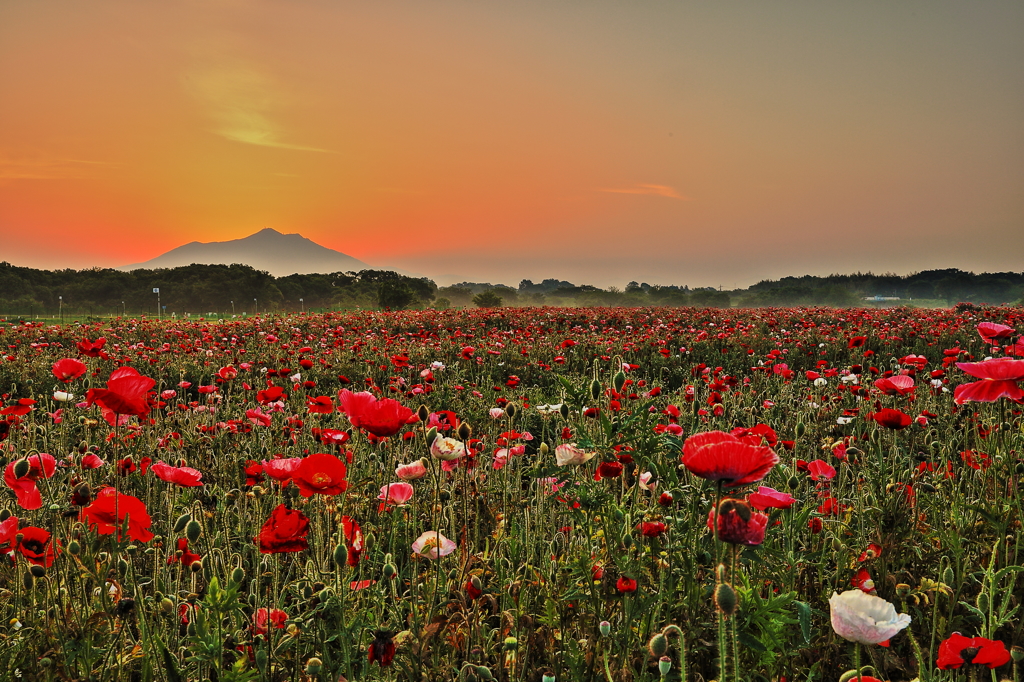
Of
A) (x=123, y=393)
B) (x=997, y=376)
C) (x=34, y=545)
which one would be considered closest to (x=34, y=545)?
(x=34, y=545)

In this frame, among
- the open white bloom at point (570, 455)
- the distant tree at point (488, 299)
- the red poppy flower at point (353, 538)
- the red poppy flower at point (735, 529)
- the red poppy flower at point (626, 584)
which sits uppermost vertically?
the distant tree at point (488, 299)

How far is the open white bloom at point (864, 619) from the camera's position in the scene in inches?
37.2

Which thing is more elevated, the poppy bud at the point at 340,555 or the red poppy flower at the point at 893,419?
the red poppy flower at the point at 893,419

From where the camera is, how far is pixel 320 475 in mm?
1441

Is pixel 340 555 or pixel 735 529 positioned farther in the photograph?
pixel 340 555

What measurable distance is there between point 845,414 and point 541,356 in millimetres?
4378

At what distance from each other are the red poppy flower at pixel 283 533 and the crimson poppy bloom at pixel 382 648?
0.87 feet

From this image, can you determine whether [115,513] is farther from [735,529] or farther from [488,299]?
[488,299]

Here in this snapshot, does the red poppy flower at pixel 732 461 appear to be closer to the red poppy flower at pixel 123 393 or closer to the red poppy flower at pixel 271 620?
the red poppy flower at pixel 271 620

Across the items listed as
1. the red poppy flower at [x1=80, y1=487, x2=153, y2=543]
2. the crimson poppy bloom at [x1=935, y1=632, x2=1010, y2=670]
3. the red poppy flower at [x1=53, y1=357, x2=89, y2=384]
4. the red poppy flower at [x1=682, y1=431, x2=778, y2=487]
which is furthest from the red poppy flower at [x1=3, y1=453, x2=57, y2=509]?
the crimson poppy bloom at [x1=935, y1=632, x2=1010, y2=670]

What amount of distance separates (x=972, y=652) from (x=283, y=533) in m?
1.50

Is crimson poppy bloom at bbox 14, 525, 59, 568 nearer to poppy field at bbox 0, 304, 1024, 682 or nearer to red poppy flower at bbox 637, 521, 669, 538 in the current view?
poppy field at bbox 0, 304, 1024, 682

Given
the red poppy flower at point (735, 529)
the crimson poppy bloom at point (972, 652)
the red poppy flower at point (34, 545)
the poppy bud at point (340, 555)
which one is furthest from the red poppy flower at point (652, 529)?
the red poppy flower at point (34, 545)

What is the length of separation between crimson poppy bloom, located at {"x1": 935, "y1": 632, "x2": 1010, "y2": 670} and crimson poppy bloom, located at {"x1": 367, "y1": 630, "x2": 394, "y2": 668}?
3.76 ft
